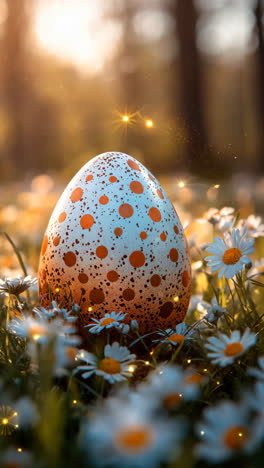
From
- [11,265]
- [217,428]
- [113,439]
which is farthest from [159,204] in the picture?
Answer: [11,265]

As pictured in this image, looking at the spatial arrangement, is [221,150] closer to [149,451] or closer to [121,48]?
[149,451]

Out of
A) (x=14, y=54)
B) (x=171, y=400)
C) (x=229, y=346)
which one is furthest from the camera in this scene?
(x=14, y=54)

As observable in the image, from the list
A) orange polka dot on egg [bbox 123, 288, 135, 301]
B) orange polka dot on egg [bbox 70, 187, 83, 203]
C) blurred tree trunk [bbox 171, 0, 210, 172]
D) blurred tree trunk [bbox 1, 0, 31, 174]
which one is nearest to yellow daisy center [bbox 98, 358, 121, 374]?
orange polka dot on egg [bbox 123, 288, 135, 301]

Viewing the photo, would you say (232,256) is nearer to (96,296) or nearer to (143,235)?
(143,235)

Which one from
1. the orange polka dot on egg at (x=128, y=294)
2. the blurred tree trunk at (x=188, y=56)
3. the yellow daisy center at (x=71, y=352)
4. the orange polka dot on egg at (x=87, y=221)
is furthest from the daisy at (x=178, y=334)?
the blurred tree trunk at (x=188, y=56)

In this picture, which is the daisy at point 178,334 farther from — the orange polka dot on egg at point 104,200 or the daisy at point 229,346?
the orange polka dot on egg at point 104,200

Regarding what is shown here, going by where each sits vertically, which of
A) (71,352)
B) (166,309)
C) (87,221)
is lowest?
(71,352)

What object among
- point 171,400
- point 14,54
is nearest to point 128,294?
Answer: point 171,400
